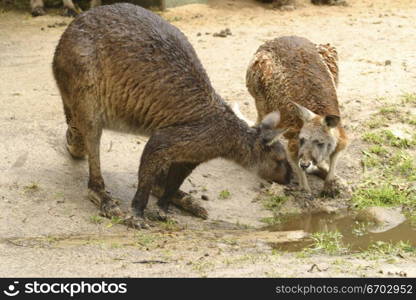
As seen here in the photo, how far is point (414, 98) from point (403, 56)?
177 centimetres

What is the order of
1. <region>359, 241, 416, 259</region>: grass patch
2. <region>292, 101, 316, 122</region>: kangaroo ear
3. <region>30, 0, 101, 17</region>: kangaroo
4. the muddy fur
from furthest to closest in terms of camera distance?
the muddy fur < <region>30, 0, 101, 17</region>: kangaroo < <region>292, 101, 316, 122</region>: kangaroo ear < <region>359, 241, 416, 259</region>: grass patch

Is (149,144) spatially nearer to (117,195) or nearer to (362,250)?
(117,195)

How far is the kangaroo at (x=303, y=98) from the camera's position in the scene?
24.5 ft

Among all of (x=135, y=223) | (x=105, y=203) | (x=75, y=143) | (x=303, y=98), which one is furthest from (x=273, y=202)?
(x=75, y=143)

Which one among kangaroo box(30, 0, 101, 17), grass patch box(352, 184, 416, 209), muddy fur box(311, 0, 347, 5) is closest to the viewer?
grass patch box(352, 184, 416, 209)

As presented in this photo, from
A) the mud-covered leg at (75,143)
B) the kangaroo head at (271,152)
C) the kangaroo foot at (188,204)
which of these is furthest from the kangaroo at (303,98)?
the mud-covered leg at (75,143)

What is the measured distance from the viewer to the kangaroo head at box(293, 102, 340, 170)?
24.3 feet

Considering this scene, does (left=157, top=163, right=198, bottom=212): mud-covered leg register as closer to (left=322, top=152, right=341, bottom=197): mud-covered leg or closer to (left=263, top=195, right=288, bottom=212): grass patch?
(left=263, top=195, right=288, bottom=212): grass patch

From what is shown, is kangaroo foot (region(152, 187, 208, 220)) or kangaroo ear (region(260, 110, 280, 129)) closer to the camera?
kangaroo ear (region(260, 110, 280, 129))

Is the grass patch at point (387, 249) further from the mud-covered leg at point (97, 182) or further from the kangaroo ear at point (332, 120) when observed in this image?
the mud-covered leg at point (97, 182)

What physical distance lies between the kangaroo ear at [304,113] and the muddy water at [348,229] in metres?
0.95

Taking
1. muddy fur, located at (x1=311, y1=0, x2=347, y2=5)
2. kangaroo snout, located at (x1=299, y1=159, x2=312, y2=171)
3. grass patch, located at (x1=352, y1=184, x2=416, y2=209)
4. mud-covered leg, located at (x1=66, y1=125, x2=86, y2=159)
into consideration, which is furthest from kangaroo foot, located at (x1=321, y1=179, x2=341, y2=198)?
muddy fur, located at (x1=311, y1=0, x2=347, y2=5)

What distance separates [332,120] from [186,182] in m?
1.66

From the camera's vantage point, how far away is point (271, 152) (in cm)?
695
